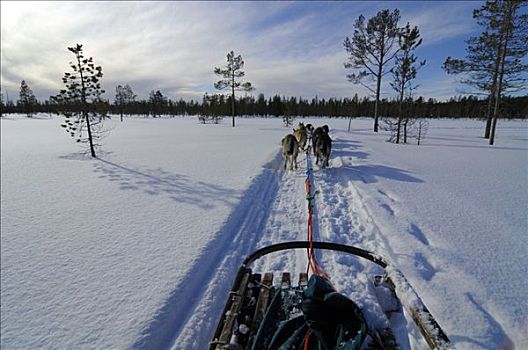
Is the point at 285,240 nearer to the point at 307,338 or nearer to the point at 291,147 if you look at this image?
the point at 307,338

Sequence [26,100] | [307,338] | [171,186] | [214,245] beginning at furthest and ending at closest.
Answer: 1. [26,100]
2. [171,186]
3. [214,245]
4. [307,338]

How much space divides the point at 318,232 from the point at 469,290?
2.20 m

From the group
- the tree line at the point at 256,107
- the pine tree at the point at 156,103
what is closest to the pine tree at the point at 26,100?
the tree line at the point at 256,107

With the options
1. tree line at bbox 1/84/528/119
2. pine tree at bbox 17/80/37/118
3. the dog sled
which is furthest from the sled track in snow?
pine tree at bbox 17/80/37/118

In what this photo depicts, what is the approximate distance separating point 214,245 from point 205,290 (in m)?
1.07

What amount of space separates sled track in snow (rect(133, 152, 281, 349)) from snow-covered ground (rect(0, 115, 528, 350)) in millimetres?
14

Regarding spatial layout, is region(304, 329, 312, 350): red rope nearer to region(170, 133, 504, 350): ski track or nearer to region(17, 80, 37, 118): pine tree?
region(170, 133, 504, 350): ski track

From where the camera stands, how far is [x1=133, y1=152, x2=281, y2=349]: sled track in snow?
8.22 ft

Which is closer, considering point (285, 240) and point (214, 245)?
point (214, 245)

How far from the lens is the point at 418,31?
15.3m

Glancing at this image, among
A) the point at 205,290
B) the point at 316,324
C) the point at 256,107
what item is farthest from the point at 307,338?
the point at 256,107

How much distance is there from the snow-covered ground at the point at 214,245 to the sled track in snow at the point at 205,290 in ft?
0.05

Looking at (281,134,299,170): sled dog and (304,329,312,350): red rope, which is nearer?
(304,329,312,350): red rope

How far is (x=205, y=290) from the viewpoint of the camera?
3.20 m
